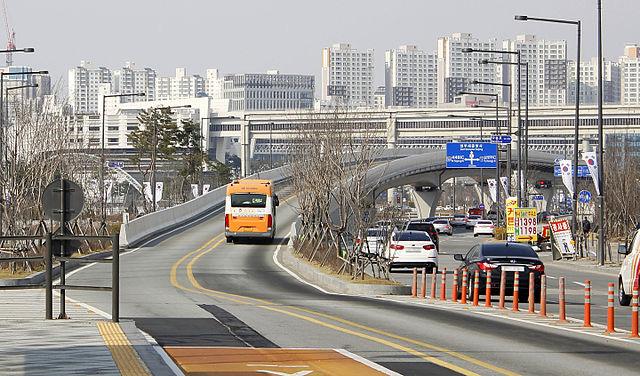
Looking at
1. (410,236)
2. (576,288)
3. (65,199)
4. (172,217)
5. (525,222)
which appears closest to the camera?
(65,199)

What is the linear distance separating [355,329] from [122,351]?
241 inches

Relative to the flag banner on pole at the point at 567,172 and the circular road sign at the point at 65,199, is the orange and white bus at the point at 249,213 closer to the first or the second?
the flag banner on pole at the point at 567,172

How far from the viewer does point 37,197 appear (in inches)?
1715

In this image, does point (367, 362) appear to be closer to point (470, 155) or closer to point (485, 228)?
point (485, 228)

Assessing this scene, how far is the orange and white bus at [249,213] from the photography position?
6431cm

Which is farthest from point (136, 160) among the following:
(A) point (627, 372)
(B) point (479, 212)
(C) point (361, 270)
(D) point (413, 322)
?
(A) point (627, 372)

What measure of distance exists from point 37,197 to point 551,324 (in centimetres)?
2424

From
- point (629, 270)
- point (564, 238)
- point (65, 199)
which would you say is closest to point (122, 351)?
point (65, 199)

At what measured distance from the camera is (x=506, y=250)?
108ft

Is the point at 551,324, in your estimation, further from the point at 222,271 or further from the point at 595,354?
the point at 222,271

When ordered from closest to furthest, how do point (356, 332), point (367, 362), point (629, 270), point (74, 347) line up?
1. point (367, 362)
2. point (74, 347)
3. point (356, 332)
4. point (629, 270)

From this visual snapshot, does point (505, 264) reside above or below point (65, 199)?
below

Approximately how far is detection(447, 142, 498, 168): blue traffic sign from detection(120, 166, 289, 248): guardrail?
39.7 feet

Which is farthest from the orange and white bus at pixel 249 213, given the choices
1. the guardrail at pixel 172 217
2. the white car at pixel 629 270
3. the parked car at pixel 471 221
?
the parked car at pixel 471 221
